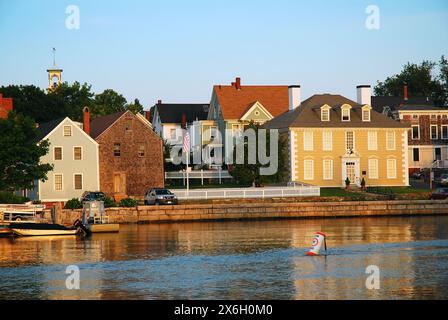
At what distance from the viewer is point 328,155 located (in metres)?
94.4

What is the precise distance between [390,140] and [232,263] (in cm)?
4960

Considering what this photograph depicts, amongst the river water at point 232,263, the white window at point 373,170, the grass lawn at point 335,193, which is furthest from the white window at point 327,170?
Answer: the river water at point 232,263

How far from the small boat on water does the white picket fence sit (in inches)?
617

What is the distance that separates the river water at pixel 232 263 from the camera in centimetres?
4053

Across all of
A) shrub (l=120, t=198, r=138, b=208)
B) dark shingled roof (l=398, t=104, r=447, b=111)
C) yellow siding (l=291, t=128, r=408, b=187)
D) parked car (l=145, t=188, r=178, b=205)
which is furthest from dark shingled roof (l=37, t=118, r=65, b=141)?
dark shingled roof (l=398, t=104, r=447, b=111)

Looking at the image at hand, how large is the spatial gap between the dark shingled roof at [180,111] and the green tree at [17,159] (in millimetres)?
54006

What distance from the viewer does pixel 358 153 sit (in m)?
94.9

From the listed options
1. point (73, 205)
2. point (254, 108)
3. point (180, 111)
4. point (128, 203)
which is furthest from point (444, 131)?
point (73, 205)

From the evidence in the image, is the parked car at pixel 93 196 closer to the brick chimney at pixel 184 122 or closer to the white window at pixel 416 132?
the white window at pixel 416 132

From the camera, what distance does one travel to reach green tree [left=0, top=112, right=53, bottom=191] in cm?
7850

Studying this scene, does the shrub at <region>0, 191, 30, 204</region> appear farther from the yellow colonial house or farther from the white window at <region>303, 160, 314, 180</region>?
the white window at <region>303, 160, 314, 180</region>
